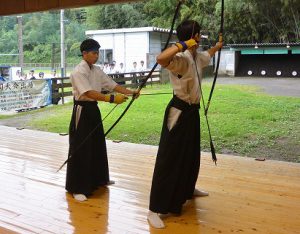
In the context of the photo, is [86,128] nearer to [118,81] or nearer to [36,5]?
[36,5]

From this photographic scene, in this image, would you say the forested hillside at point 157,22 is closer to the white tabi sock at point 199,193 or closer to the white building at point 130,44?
the white building at point 130,44

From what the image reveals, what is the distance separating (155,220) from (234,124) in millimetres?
4646

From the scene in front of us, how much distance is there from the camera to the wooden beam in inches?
144

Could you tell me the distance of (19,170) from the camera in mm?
3322

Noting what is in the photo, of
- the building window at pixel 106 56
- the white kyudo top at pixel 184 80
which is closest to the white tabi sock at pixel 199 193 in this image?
the white kyudo top at pixel 184 80

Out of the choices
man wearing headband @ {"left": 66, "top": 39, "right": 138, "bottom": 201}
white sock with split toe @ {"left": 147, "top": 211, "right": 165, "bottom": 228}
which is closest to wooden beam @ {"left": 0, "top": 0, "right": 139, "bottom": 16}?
man wearing headband @ {"left": 66, "top": 39, "right": 138, "bottom": 201}

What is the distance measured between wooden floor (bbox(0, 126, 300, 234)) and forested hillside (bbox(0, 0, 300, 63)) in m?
9.14

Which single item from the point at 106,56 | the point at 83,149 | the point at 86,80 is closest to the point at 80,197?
the point at 83,149

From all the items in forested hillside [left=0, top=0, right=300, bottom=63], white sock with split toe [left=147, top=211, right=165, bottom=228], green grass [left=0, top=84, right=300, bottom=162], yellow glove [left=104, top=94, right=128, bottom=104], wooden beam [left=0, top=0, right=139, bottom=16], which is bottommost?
green grass [left=0, top=84, right=300, bottom=162]

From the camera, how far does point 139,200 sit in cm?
256

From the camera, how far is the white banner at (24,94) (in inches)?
286

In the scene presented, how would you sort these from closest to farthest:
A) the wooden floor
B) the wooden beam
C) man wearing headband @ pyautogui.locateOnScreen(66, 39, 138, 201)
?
Answer: the wooden floor → man wearing headband @ pyautogui.locateOnScreen(66, 39, 138, 201) → the wooden beam

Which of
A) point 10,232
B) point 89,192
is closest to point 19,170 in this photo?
point 89,192

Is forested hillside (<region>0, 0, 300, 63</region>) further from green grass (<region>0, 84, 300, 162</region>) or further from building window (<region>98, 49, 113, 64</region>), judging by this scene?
green grass (<region>0, 84, 300, 162</region>)
